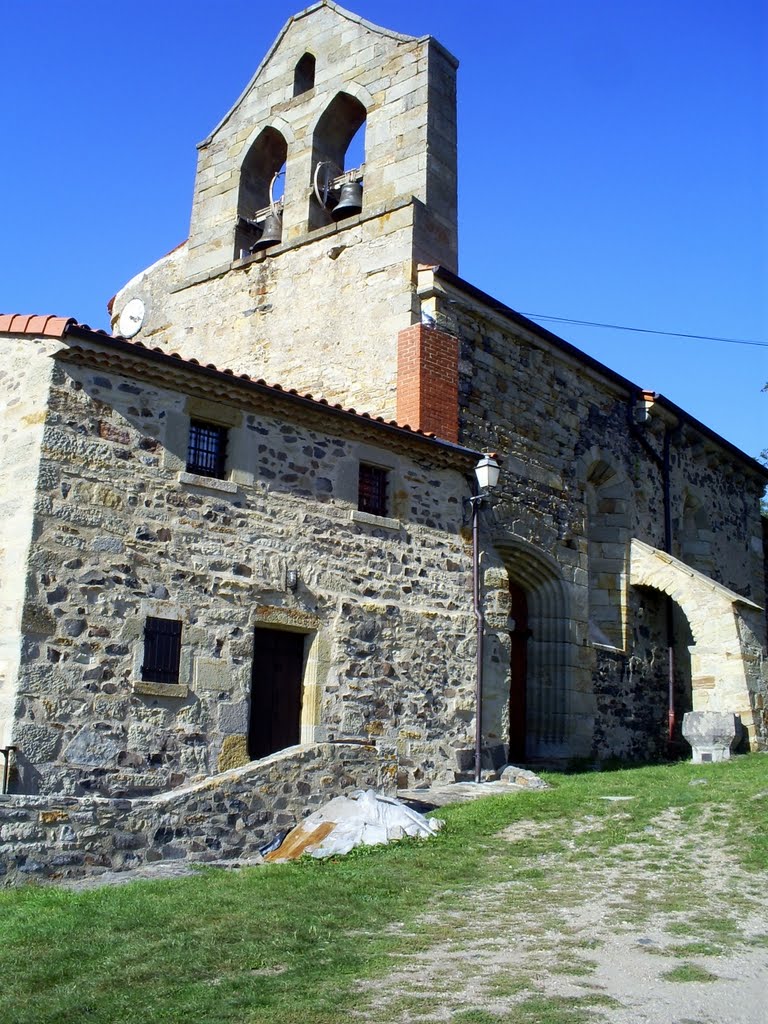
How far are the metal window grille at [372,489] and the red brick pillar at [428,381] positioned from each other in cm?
122

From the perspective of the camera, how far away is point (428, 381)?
14.4 meters

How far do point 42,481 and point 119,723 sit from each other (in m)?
2.41

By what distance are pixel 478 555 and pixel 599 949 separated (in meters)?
7.92

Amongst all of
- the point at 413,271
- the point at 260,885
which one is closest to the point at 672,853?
the point at 260,885

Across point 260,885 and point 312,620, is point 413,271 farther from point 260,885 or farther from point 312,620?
point 260,885

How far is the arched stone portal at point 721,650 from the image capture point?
1557 cm

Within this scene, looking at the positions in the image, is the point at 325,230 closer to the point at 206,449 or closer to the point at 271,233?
the point at 271,233

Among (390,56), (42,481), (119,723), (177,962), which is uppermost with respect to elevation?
(390,56)

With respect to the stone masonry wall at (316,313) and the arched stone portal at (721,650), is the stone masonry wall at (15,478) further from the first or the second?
the arched stone portal at (721,650)

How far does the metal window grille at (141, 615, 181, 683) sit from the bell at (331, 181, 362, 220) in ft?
27.1

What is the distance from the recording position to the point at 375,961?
6.09 metres

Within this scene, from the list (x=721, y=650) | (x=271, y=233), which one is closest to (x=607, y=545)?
(x=721, y=650)

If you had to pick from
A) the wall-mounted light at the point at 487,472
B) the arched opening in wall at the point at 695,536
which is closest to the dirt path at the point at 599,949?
the wall-mounted light at the point at 487,472

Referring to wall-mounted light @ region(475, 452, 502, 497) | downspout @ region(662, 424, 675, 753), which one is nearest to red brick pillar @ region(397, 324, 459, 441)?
wall-mounted light @ region(475, 452, 502, 497)
